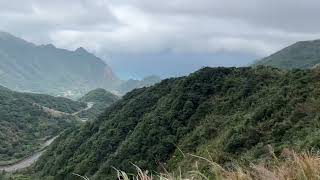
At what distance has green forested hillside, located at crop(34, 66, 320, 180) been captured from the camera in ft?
173

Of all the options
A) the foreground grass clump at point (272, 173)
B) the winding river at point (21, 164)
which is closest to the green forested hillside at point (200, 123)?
the winding river at point (21, 164)

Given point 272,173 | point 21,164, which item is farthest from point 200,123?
point 21,164

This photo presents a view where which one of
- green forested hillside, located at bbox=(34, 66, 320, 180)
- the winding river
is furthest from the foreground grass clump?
the winding river

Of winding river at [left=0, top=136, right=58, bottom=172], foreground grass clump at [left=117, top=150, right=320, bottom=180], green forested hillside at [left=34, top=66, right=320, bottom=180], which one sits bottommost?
winding river at [left=0, top=136, right=58, bottom=172]

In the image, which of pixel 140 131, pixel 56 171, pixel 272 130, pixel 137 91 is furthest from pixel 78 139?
pixel 272 130

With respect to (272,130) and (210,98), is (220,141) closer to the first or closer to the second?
(272,130)

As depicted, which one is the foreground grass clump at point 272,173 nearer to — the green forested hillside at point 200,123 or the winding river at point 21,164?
the green forested hillside at point 200,123

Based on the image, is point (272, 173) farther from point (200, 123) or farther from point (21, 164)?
point (21, 164)

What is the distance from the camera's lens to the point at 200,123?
242 ft

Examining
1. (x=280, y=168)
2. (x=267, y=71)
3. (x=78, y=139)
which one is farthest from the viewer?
(x=78, y=139)

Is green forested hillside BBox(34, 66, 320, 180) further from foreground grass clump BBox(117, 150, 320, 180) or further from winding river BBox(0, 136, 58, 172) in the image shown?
foreground grass clump BBox(117, 150, 320, 180)

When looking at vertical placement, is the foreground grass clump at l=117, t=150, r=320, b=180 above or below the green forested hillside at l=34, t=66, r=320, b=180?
above

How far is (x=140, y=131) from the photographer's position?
7969 cm

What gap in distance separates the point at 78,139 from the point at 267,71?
40.9 meters
